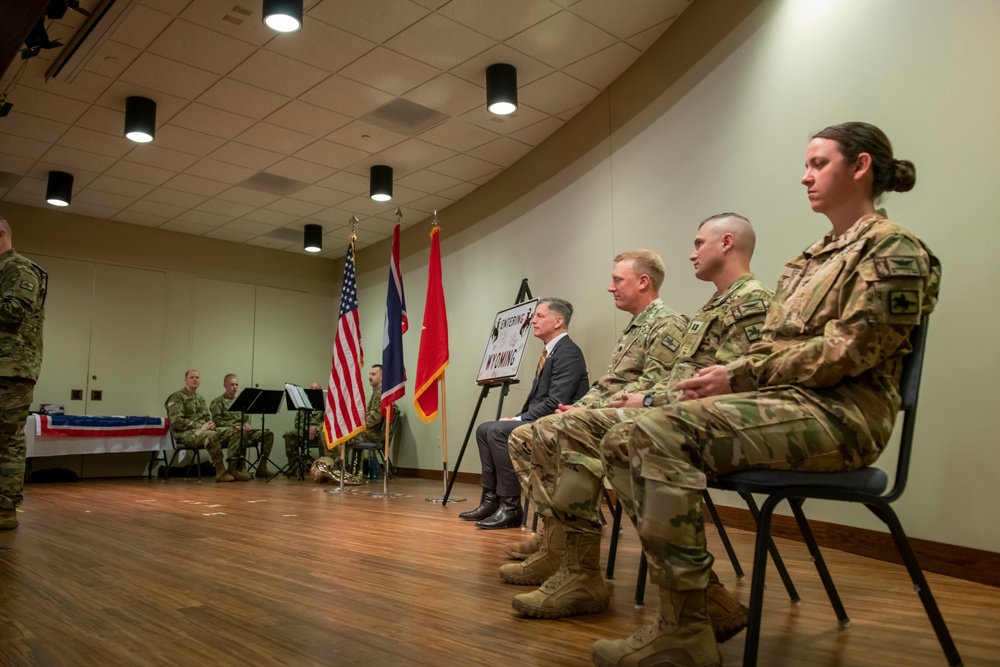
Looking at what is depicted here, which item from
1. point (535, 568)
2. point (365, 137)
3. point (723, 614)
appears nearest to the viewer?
point (723, 614)

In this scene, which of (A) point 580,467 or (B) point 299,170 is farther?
(B) point 299,170

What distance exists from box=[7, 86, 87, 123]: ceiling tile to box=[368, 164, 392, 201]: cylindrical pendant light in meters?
2.49

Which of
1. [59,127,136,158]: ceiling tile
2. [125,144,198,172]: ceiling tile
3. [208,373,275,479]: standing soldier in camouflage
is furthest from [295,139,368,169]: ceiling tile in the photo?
[208,373,275,479]: standing soldier in camouflage

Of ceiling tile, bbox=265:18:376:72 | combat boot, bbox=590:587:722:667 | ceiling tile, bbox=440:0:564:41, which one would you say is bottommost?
combat boot, bbox=590:587:722:667

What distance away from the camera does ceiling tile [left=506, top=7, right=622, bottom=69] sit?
4.36 meters

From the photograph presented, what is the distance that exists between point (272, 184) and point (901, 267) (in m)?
6.95

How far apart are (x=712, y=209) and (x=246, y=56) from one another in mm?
3353

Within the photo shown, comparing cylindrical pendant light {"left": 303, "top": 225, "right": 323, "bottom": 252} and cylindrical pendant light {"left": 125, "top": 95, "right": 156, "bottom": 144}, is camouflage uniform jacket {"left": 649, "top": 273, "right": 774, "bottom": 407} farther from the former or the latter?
cylindrical pendant light {"left": 303, "top": 225, "right": 323, "bottom": 252}

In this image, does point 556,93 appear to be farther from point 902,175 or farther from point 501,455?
point 902,175

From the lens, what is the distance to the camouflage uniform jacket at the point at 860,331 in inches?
49.5

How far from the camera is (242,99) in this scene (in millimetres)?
5363

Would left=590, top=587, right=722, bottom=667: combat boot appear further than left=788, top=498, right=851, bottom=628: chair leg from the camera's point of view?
No

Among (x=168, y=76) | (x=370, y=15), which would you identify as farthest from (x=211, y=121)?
(x=370, y=15)

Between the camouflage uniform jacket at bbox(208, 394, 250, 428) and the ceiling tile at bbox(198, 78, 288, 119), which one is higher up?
the ceiling tile at bbox(198, 78, 288, 119)
